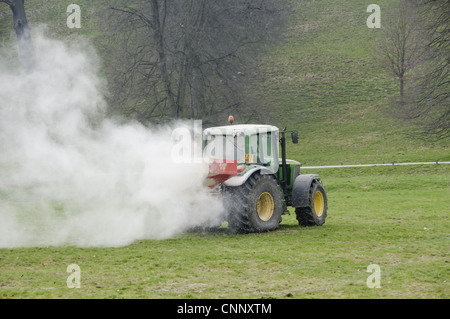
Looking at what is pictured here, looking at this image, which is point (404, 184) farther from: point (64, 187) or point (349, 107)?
point (349, 107)

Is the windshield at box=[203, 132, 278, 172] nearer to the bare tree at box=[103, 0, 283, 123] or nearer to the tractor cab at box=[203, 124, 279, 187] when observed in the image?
the tractor cab at box=[203, 124, 279, 187]

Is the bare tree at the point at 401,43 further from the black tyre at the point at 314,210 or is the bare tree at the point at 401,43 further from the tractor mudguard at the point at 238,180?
the tractor mudguard at the point at 238,180

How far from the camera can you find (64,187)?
45.1 feet

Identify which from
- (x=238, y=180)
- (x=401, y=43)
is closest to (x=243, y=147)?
(x=238, y=180)

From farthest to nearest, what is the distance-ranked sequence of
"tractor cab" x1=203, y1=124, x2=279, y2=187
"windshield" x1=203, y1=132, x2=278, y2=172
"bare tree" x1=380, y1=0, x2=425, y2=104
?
"bare tree" x1=380, y1=0, x2=425, y2=104
"windshield" x1=203, y1=132, x2=278, y2=172
"tractor cab" x1=203, y1=124, x2=279, y2=187

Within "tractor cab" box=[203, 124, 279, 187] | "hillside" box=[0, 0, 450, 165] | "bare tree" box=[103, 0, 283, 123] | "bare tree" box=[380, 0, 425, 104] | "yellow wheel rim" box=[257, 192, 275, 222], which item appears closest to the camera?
"yellow wheel rim" box=[257, 192, 275, 222]

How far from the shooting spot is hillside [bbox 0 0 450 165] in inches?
1628

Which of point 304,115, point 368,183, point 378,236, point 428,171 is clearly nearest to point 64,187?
point 378,236

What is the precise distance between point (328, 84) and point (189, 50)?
21767mm

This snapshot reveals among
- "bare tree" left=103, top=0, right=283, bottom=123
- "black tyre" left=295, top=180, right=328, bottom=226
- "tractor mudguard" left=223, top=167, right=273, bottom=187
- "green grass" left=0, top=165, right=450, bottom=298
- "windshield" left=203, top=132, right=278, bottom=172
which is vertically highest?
"bare tree" left=103, top=0, right=283, bottom=123

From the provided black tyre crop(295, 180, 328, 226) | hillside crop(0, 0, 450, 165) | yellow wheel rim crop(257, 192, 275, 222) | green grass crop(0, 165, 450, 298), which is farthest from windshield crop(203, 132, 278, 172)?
hillside crop(0, 0, 450, 165)

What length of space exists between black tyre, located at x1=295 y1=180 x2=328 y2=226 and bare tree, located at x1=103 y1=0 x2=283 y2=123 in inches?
798
